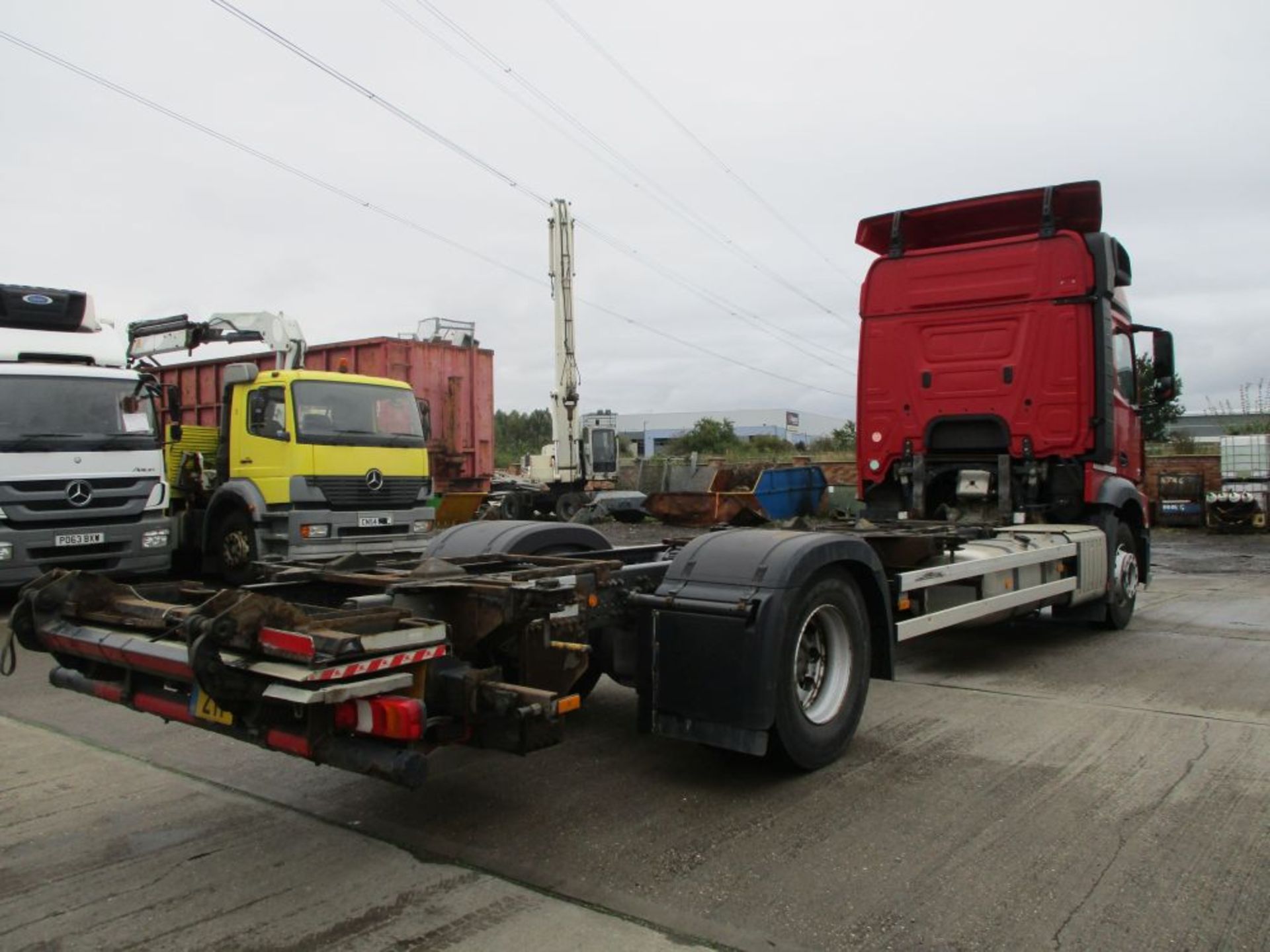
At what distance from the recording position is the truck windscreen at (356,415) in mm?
11234

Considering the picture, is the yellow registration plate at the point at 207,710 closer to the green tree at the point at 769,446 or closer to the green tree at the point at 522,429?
the green tree at the point at 769,446

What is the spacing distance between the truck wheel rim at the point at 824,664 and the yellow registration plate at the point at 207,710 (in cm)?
248

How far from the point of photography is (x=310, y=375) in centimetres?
1145

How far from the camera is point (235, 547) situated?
11.6 metres

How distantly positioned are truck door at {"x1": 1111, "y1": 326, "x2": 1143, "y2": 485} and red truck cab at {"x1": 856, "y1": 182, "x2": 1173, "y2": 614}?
26 millimetres

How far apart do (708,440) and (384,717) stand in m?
57.6

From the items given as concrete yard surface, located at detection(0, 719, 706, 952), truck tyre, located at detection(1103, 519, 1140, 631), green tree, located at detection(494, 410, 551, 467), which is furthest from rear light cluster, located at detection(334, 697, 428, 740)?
green tree, located at detection(494, 410, 551, 467)

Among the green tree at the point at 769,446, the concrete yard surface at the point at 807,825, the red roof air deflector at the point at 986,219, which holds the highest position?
the red roof air deflector at the point at 986,219

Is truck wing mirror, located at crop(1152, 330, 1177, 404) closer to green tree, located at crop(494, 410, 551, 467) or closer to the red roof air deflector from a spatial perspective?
the red roof air deflector

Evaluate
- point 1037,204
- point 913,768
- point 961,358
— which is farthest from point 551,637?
point 1037,204

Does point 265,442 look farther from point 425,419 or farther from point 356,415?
point 425,419

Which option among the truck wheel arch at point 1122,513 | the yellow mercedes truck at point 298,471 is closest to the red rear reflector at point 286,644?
the truck wheel arch at point 1122,513

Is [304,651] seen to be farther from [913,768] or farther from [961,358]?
[961,358]

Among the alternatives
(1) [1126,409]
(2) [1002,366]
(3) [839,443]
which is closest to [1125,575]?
(1) [1126,409]
